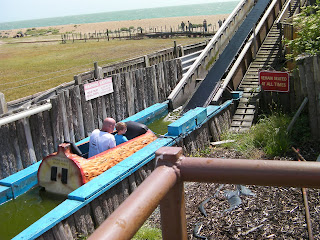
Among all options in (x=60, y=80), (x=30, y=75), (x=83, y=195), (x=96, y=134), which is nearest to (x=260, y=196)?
(x=83, y=195)

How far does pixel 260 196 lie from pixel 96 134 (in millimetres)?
3422

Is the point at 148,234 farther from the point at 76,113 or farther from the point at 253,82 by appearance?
the point at 253,82

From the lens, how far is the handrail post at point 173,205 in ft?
5.78

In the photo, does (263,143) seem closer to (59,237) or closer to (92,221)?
(92,221)

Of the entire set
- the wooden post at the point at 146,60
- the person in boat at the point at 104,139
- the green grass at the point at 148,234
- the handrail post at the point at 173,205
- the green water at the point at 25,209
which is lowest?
the green water at the point at 25,209

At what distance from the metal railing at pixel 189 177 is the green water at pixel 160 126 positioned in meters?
10.1

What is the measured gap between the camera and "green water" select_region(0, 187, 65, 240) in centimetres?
710

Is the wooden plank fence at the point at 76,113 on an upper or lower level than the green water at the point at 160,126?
upper

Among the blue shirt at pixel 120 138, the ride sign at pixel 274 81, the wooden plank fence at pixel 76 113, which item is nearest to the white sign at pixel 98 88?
the wooden plank fence at pixel 76 113

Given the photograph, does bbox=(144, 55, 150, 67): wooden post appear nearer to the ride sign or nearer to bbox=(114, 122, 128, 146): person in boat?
the ride sign

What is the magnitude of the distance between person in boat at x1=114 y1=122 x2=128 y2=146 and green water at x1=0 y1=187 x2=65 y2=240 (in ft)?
5.37

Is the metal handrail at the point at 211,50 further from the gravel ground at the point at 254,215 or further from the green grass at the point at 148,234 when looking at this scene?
the green grass at the point at 148,234

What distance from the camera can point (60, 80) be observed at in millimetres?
20094

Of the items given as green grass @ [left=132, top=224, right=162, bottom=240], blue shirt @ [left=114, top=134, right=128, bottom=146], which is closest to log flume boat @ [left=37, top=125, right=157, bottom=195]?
blue shirt @ [left=114, top=134, right=128, bottom=146]
